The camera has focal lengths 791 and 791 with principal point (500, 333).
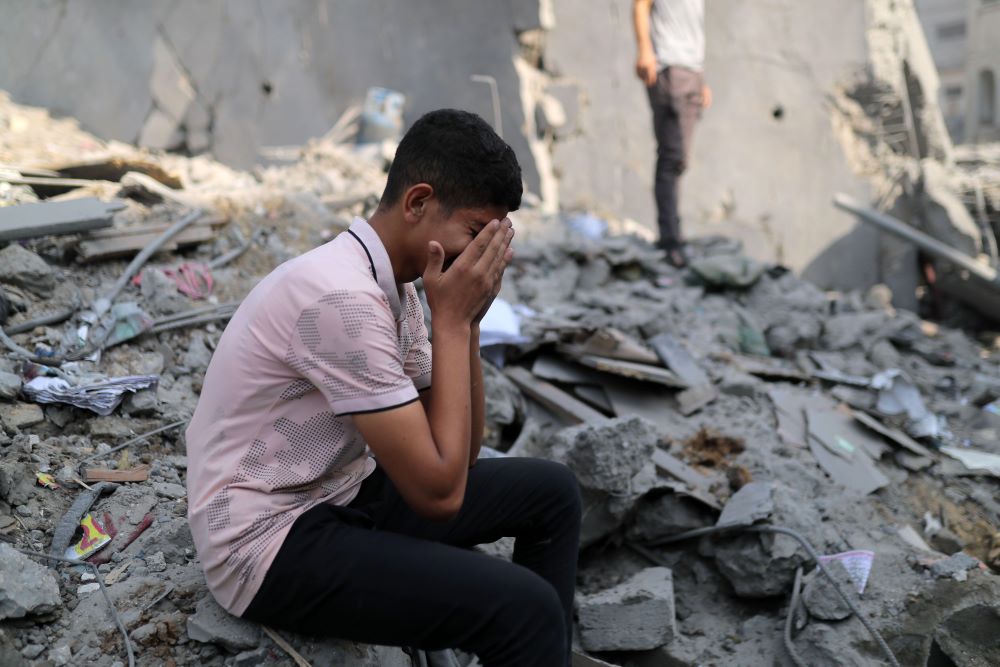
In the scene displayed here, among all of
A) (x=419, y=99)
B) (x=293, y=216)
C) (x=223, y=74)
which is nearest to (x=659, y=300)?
(x=293, y=216)

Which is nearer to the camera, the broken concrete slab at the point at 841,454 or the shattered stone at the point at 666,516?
the shattered stone at the point at 666,516

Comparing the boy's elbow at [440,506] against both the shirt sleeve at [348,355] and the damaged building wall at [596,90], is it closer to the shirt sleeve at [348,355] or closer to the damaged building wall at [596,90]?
the shirt sleeve at [348,355]

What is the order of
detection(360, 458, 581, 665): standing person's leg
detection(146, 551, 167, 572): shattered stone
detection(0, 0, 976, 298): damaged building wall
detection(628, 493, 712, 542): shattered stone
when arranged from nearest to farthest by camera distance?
detection(360, 458, 581, 665): standing person's leg, detection(146, 551, 167, 572): shattered stone, detection(628, 493, 712, 542): shattered stone, detection(0, 0, 976, 298): damaged building wall

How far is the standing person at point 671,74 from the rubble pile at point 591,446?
3.04ft

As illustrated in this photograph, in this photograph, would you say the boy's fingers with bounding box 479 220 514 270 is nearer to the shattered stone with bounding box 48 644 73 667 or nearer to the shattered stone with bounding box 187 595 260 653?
the shattered stone with bounding box 187 595 260 653

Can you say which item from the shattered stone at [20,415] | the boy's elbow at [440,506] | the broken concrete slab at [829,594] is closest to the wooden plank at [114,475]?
the shattered stone at [20,415]

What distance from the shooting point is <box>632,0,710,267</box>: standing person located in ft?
17.3

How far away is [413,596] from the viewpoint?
61.2 inches

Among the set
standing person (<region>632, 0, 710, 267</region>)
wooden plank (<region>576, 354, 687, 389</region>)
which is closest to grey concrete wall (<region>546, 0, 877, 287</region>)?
standing person (<region>632, 0, 710, 267</region>)

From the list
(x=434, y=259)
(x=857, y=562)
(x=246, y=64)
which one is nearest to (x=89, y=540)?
(x=434, y=259)

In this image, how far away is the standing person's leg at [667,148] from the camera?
534 cm

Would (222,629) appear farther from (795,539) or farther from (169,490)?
(795,539)

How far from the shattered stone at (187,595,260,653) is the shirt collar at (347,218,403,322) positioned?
0.79m

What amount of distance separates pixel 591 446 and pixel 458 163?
1.38 meters
